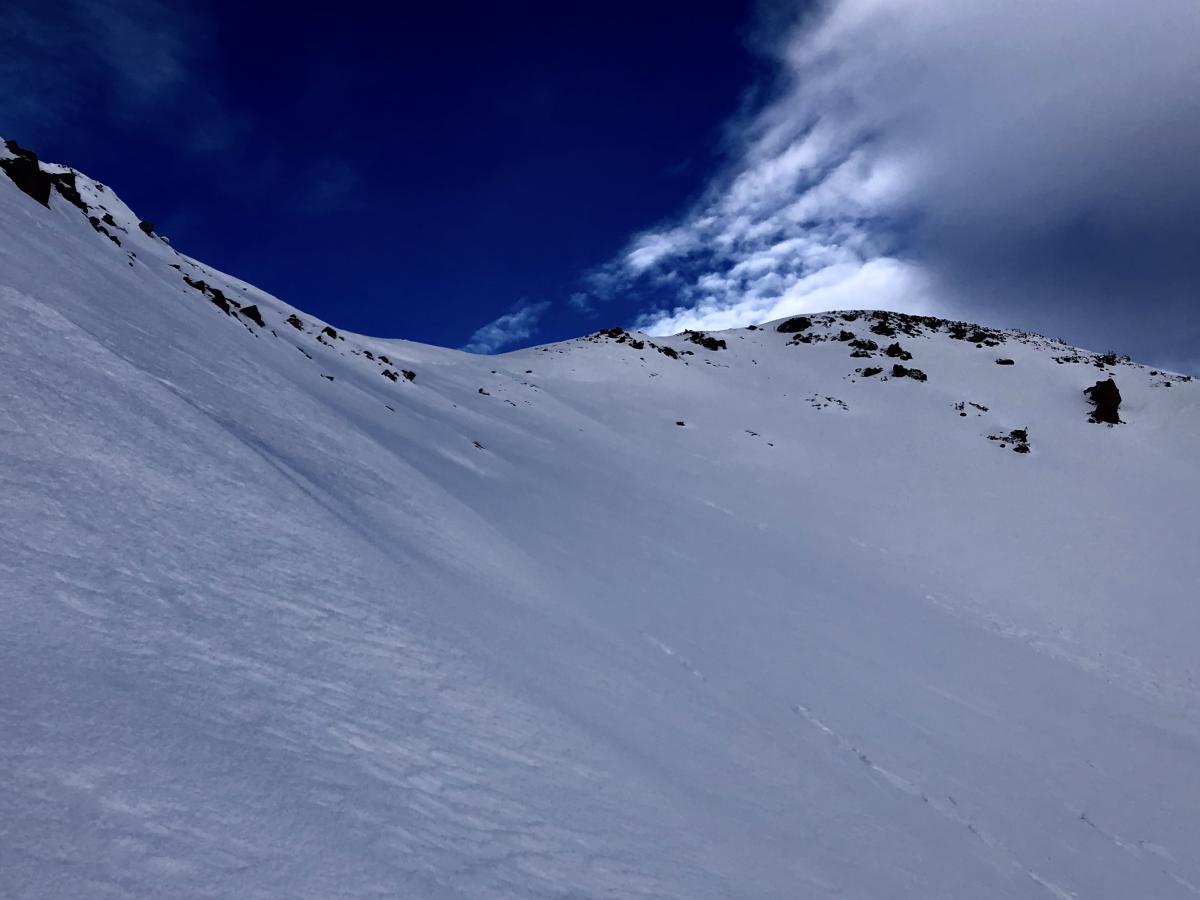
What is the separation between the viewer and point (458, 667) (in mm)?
5832

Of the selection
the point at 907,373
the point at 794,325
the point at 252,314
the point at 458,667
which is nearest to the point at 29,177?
the point at 252,314

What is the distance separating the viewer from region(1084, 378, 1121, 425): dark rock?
126 ft

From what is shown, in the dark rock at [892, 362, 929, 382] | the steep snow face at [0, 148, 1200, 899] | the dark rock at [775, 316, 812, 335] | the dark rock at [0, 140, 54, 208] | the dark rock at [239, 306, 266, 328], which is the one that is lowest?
the steep snow face at [0, 148, 1200, 899]

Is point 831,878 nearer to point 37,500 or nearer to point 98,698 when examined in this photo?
point 98,698

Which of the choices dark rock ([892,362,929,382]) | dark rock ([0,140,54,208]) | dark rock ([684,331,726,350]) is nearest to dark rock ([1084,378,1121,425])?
dark rock ([892,362,929,382])

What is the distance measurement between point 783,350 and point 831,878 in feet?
174

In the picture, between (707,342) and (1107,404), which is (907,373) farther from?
(707,342)

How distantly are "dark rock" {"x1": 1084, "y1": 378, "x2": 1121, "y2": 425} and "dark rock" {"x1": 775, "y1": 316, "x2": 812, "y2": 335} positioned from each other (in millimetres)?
25963

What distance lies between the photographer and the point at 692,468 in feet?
94.7

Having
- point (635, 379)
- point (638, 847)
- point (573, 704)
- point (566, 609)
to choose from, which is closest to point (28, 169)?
point (566, 609)

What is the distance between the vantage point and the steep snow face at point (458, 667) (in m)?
3.27

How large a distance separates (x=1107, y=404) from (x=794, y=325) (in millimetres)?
28401

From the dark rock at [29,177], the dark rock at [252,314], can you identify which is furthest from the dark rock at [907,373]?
the dark rock at [29,177]

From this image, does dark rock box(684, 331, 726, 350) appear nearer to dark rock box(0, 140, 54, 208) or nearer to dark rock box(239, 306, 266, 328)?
dark rock box(239, 306, 266, 328)
